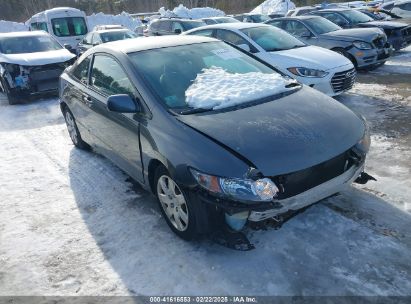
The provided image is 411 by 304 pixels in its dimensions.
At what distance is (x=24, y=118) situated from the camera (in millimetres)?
7789

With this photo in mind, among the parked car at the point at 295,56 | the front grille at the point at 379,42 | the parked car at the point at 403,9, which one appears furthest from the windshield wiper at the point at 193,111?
the parked car at the point at 403,9

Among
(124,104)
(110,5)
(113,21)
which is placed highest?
(124,104)

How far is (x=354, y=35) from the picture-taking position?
371 inches

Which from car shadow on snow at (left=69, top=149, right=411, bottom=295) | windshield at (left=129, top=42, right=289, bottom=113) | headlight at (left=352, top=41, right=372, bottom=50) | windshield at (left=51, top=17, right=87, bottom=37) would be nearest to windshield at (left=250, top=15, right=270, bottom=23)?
windshield at (left=51, top=17, right=87, bottom=37)

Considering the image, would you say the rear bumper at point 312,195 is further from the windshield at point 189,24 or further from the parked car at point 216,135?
the windshield at point 189,24

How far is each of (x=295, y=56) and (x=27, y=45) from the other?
7.15m

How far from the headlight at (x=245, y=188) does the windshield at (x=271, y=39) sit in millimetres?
5421

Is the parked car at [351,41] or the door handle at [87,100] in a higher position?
the door handle at [87,100]

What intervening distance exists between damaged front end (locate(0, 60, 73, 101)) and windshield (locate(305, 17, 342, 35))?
668 cm

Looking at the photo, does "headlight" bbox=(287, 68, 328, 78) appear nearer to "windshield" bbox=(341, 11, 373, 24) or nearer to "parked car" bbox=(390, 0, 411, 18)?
"windshield" bbox=(341, 11, 373, 24)

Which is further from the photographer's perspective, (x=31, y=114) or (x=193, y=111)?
(x=31, y=114)

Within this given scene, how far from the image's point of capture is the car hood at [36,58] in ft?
29.2

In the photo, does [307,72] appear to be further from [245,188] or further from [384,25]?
[384,25]

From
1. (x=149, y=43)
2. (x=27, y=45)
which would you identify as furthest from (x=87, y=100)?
(x=27, y=45)
